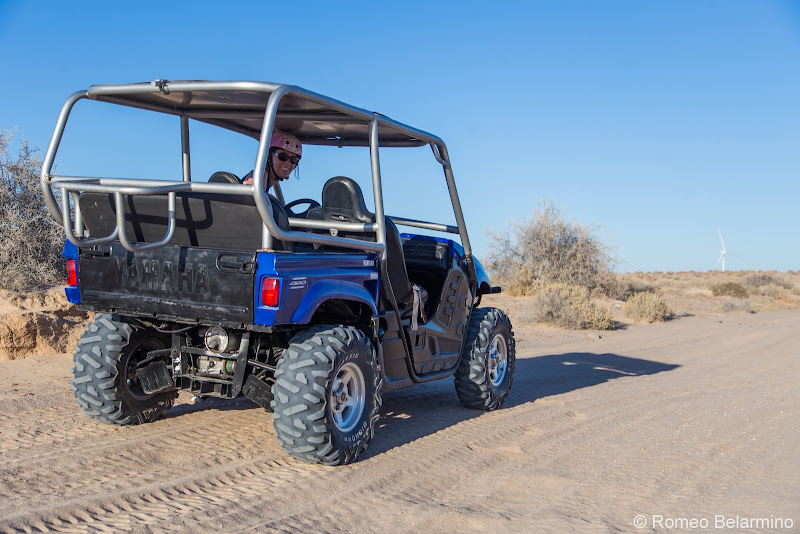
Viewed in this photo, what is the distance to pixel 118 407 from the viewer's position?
5.21 metres

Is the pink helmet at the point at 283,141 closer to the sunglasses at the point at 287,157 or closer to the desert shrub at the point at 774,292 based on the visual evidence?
the sunglasses at the point at 287,157

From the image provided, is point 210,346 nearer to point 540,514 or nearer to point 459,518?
point 459,518

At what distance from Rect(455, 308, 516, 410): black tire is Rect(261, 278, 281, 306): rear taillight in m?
3.02

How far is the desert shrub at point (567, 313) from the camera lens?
16.3 metres

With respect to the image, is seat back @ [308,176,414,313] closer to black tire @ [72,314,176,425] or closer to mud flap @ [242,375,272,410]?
mud flap @ [242,375,272,410]

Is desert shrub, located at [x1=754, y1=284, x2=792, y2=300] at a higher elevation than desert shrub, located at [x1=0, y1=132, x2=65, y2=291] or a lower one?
lower

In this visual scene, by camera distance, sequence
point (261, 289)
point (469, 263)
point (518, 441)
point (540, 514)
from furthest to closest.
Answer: point (469, 263)
point (518, 441)
point (261, 289)
point (540, 514)

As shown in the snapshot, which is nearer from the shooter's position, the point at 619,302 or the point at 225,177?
the point at 225,177

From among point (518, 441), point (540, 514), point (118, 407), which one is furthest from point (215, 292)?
point (518, 441)

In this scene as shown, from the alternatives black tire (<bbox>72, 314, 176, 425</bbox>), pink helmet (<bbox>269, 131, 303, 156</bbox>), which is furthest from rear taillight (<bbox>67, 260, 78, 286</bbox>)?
pink helmet (<bbox>269, 131, 303, 156</bbox>)

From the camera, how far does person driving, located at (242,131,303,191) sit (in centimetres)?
608

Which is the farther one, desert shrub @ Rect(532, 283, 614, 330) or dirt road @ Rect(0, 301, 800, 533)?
desert shrub @ Rect(532, 283, 614, 330)

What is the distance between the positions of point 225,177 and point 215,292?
1.21m

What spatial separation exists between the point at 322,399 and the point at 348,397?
1.58 ft
